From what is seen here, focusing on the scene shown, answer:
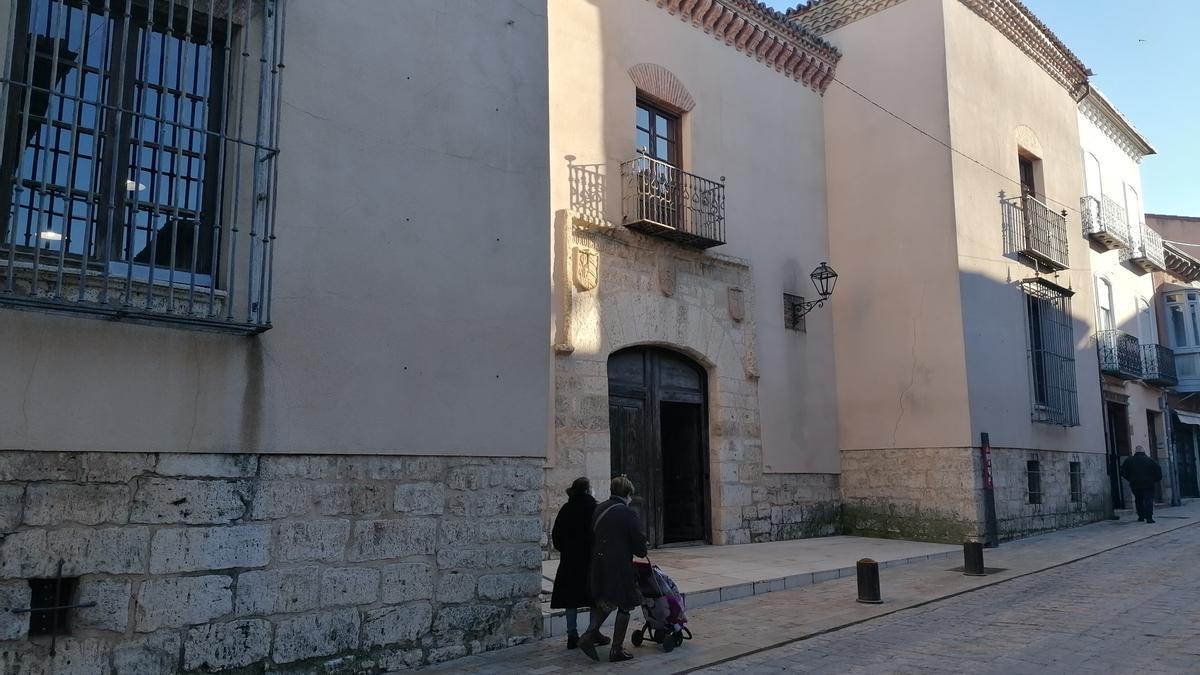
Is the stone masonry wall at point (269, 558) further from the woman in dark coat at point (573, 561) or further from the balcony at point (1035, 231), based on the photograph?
the balcony at point (1035, 231)

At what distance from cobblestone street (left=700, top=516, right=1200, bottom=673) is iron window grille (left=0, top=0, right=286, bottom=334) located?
13.7 feet

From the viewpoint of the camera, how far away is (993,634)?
678 centimetres

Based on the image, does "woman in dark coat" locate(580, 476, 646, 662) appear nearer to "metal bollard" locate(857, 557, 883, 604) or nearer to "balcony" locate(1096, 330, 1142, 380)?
"metal bollard" locate(857, 557, 883, 604)

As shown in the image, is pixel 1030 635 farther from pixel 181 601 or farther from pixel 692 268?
pixel 692 268

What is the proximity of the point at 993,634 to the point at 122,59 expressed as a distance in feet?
23.2

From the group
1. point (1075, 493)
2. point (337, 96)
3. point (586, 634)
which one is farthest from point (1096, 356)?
point (337, 96)

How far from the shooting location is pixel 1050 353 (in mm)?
15555

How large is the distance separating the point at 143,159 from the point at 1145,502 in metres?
17.2

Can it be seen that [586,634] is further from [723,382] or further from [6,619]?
[723,382]

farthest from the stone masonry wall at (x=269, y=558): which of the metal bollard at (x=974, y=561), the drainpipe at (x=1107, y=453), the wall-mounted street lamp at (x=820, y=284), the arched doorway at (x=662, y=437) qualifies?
the drainpipe at (x=1107, y=453)

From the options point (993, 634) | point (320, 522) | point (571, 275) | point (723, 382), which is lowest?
point (993, 634)

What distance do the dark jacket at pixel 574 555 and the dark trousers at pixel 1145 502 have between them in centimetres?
1395

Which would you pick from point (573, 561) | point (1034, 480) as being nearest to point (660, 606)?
point (573, 561)

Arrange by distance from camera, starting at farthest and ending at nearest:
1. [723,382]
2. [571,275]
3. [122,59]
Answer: [723,382] → [571,275] → [122,59]
